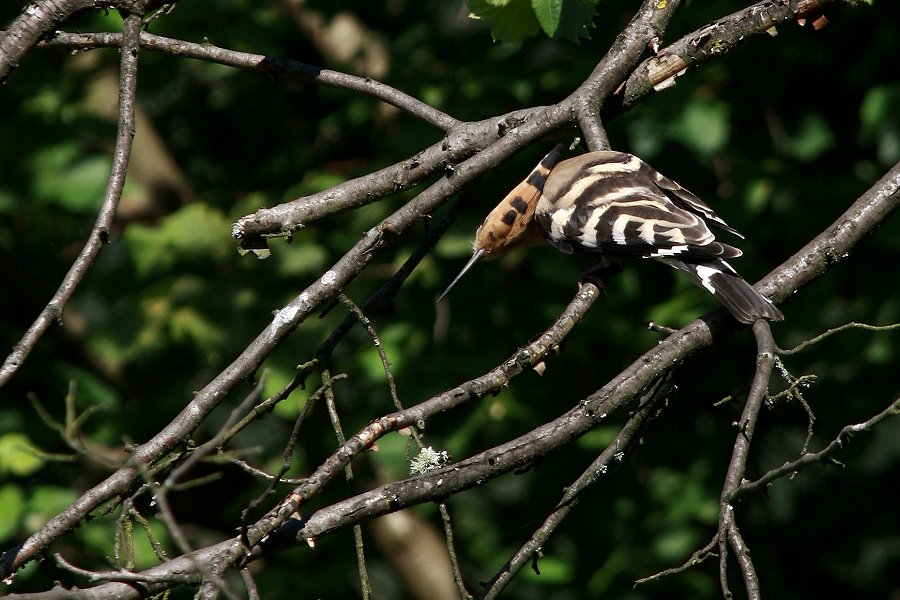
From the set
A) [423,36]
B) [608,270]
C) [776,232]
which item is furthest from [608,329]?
[423,36]

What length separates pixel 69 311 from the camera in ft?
16.0

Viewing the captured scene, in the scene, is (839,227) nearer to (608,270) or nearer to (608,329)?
(608,270)

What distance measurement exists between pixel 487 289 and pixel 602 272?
130 centimetres

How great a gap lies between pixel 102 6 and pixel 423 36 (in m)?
2.33

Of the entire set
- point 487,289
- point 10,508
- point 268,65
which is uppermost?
point 268,65

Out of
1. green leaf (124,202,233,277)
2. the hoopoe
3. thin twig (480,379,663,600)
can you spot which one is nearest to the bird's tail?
the hoopoe

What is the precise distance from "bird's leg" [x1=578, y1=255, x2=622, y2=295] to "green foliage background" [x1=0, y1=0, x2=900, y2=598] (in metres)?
0.88

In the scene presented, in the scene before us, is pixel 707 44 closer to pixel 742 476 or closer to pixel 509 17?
pixel 509 17

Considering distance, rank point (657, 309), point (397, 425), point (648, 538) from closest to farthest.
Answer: point (397, 425) → point (657, 309) → point (648, 538)

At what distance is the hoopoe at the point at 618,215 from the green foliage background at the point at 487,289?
0.53 meters

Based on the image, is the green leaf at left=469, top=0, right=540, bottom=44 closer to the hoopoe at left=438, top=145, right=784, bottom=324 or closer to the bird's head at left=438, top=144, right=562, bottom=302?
the hoopoe at left=438, top=145, right=784, bottom=324

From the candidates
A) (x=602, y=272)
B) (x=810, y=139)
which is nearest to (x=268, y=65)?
(x=602, y=272)

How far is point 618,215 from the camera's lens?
319 cm

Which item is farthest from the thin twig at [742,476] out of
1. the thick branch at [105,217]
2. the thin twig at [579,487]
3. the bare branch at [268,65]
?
the thick branch at [105,217]
